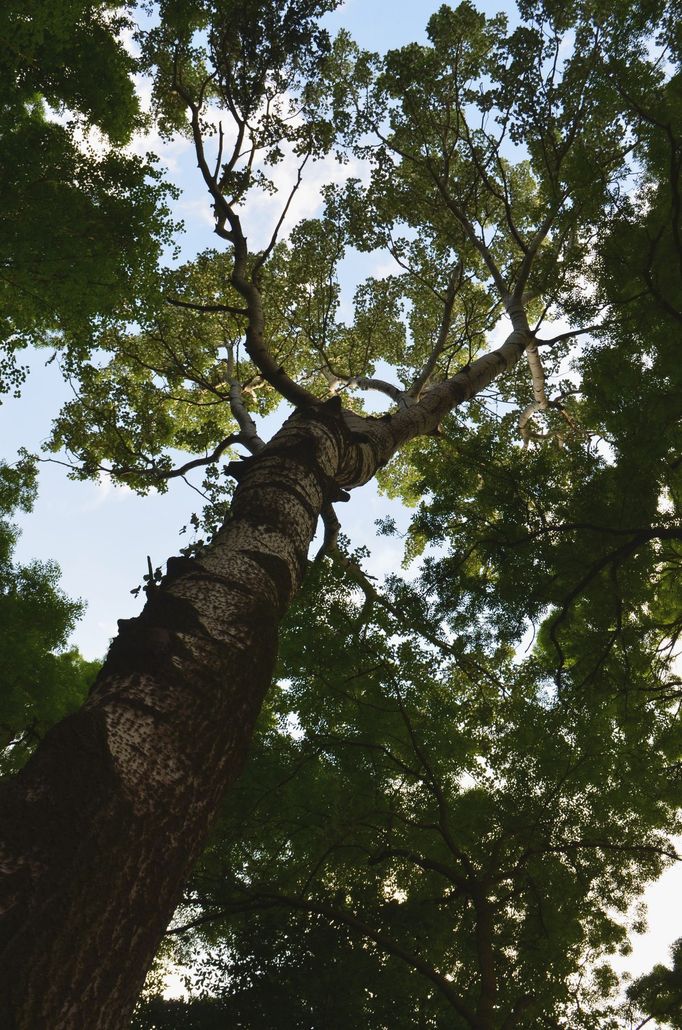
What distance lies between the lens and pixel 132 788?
181cm

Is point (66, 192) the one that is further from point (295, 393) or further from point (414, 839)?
point (414, 839)

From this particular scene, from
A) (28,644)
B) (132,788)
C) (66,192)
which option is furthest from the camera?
(28,644)

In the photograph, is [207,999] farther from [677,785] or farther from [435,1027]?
[677,785]

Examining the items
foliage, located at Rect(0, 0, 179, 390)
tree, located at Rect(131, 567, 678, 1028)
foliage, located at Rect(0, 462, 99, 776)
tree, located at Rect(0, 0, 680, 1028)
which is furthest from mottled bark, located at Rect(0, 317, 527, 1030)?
foliage, located at Rect(0, 462, 99, 776)

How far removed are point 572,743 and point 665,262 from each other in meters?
4.18

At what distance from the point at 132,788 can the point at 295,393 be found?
435 cm

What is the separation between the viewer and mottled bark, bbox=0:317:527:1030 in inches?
56.4

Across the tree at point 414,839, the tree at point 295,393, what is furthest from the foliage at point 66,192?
the tree at point 414,839

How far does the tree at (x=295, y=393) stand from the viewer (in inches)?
66.5

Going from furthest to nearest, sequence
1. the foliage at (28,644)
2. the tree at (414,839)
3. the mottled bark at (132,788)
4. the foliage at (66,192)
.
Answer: the foliage at (28,644)
the foliage at (66,192)
the tree at (414,839)
the mottled bark at (132,788)

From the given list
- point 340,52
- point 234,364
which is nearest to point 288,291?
point 234,364

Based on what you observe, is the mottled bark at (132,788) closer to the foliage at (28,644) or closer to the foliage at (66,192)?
the foliage at (66,192)

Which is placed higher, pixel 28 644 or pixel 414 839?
pixel 28 644

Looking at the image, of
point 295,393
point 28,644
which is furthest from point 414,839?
point 28,644
